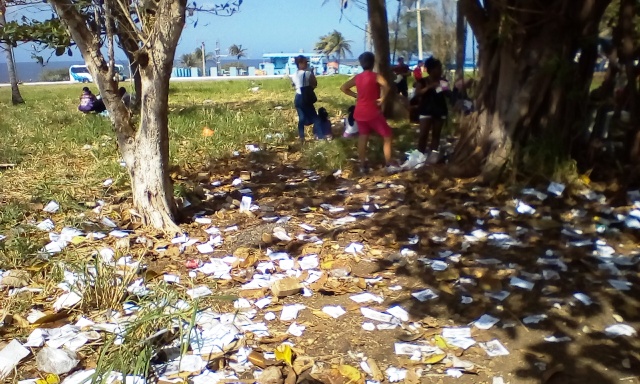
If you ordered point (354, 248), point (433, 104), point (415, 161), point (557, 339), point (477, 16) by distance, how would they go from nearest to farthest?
point (557, 339), point (354, 248), point (477, 16), point (415, 161), point (433, 104)

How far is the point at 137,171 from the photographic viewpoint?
525 cm

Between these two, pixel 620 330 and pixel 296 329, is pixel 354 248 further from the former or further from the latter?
pixel 620 330

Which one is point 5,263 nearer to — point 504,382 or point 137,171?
point 137,171

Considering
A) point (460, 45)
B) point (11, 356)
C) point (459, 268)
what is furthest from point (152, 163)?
point (460, 45)

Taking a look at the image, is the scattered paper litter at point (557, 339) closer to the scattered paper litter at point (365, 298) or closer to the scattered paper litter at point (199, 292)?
the scattered paper litter at point (365, 298)

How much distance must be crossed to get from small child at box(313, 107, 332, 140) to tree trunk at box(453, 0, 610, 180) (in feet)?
9.95

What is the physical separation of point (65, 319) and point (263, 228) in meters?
1.85

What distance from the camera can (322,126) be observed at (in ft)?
30.7

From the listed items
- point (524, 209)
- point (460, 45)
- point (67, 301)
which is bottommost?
point (67, 301)

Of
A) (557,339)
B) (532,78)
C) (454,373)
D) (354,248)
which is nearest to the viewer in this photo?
(454,373)

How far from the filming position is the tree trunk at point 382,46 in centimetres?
1066

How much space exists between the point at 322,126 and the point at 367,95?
237 centimetres

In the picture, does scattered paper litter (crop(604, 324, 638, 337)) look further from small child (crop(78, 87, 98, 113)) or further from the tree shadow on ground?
small child (crop(78, 87, 98, 113))

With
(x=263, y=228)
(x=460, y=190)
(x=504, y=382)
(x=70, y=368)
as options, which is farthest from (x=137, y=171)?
(x=504, y=382)
